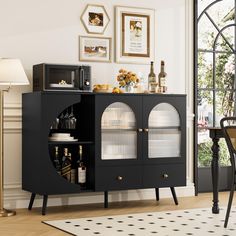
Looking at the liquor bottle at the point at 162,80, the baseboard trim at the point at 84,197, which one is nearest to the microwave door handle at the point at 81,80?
the liquor bottle at the point at 162,80

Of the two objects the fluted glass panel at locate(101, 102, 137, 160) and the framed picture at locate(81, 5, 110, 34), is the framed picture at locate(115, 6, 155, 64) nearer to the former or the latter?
the framed picture at locate(81, 5, 110, 34)

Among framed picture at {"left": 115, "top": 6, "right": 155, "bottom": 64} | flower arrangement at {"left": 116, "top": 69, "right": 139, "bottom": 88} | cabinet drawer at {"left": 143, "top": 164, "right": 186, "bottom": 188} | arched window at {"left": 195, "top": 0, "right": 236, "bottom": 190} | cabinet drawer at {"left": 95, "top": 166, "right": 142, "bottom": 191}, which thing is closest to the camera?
cabinet drawer at {"left": 95, "top": 166, "right": 142, "bottom": 191}

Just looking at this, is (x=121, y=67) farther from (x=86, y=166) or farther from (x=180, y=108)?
(x=86, y=166)

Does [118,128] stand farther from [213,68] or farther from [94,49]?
[213,68]

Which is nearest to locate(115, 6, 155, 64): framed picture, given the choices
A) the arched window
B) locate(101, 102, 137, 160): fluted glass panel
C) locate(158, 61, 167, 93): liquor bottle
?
locate(158, 61, 167, 93): liquor bottle

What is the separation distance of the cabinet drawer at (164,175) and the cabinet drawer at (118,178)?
88 millimetres

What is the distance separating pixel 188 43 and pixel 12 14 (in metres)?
2.02

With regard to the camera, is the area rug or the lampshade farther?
the lampshade

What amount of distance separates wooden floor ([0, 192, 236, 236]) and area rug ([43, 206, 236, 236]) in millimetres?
178

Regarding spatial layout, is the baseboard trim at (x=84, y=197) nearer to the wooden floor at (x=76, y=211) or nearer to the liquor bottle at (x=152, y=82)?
the wooden floor at (x=76, y=211)

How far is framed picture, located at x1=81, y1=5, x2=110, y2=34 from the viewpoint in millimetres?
6258

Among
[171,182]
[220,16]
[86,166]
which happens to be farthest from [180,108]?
[220,16]

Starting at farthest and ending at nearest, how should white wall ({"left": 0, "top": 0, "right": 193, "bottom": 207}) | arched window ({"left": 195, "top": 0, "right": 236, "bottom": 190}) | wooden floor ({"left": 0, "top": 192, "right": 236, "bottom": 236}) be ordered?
Answer: arched window ({"left": 195, "top": 0, "right": 236, "bottom": 190}) → white wall ({"left": 0, "top": 0, "right": 193, "bottom": 207}) → wooden floor ({"left": 0, "top": 192, "right": 236, "bottom": 236})

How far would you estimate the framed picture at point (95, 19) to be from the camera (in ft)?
20.5
